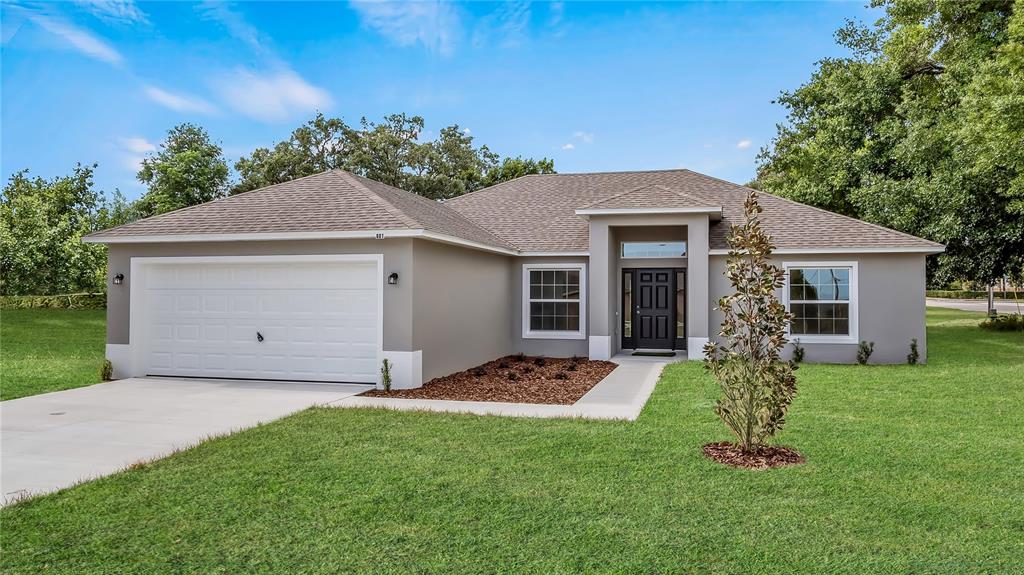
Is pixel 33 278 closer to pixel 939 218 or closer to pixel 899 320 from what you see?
pixel 899 320

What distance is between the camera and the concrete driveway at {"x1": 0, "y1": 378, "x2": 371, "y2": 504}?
5.50 m

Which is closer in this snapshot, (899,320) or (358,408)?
(358,408)

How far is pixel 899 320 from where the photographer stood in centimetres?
1294

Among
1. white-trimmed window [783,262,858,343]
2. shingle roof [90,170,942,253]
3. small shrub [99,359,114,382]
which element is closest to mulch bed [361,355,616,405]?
shingle roof [90,170,942,253]

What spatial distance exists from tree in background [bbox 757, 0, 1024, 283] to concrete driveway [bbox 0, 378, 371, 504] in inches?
627

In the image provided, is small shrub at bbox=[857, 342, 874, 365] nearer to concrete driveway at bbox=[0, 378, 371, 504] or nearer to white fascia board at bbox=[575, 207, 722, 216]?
white fascia board at bbox=[575, 207, 722, 216]

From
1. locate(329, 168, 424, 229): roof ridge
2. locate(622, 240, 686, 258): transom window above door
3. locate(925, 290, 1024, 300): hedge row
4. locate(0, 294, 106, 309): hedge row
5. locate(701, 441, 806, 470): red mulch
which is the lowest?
locate(701, 441, 806, 470): red mulch

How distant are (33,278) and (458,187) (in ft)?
61.5

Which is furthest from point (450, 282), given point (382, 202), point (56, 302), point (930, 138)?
point (56, 302)

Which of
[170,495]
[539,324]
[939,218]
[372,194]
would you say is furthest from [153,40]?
[939,218]

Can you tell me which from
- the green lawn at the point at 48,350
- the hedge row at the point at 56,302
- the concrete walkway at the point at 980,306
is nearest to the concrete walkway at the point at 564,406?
the green lawn at the point at 48,350

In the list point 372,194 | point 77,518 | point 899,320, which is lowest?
point 77,518

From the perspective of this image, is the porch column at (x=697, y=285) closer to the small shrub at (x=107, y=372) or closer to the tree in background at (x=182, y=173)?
the small shrub at (x=107, y=372)

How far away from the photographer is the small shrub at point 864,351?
13.0 m
